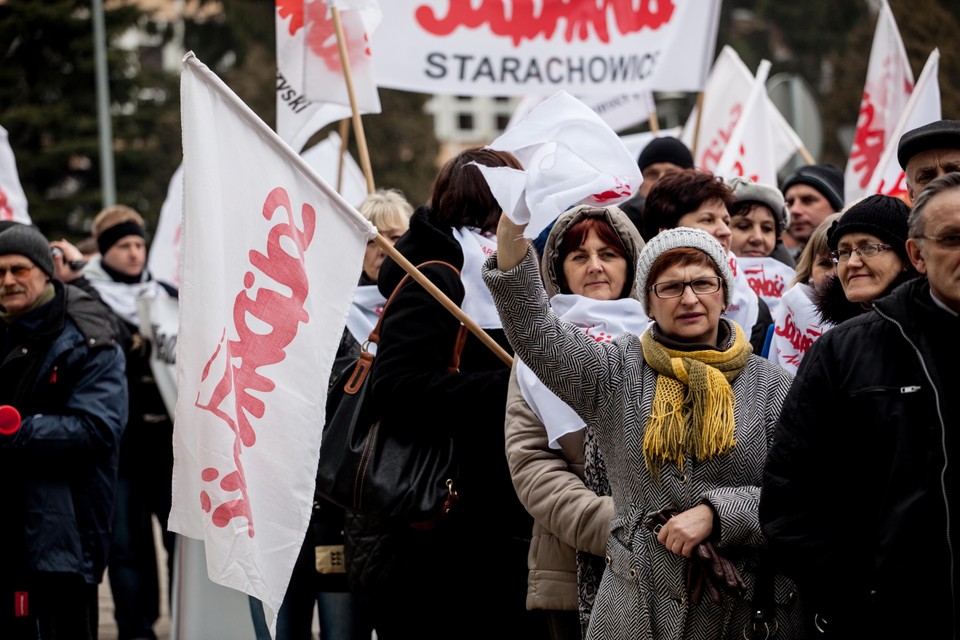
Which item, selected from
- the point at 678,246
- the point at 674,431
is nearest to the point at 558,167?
the point at 678,246

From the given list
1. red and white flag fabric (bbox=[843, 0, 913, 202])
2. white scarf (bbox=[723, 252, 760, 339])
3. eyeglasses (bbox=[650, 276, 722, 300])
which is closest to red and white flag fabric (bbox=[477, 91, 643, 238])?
eyeglasses (bbox=[650, 276, 722, 300])

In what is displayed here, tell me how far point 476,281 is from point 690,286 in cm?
100

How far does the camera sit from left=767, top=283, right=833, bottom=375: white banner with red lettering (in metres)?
4.39

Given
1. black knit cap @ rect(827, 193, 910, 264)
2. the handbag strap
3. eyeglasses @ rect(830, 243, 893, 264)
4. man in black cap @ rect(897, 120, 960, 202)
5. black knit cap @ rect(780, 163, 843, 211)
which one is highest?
black knit cap @ rect(780, 163, 843, 211)

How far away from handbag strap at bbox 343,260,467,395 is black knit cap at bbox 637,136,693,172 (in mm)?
2172

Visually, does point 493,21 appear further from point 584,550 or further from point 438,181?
point 584,550

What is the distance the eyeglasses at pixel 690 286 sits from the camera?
387cm

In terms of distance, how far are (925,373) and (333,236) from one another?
1916 millimetres

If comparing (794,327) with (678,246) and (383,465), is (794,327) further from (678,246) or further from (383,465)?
(383,465)

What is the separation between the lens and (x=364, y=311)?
5.54 m

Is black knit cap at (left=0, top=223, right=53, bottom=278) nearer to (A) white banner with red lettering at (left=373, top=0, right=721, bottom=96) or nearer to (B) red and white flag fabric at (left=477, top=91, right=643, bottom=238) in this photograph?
(A) white banner with red lettering at (left=373, top=0, right=721, bottom=96)

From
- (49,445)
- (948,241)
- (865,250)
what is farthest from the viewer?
(49,445)

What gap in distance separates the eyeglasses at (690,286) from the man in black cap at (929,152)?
0.72 metres

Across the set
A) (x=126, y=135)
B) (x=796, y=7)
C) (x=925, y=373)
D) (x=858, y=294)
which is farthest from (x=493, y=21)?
(x=796, y=7)
